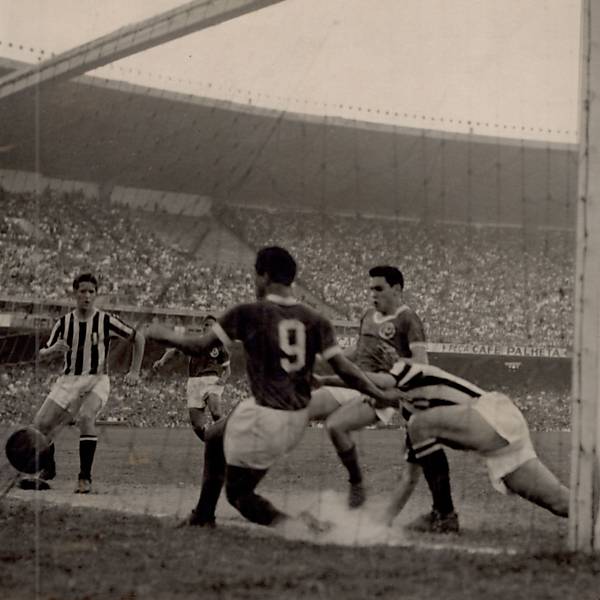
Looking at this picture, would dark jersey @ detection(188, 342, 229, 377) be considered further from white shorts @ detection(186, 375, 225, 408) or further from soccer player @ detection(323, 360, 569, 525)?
soccer player @ detection(323, 360, 569, 525)

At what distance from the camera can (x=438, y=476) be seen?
5781 millimetres

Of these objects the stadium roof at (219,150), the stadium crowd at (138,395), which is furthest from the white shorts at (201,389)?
the stadium roof at (219,150)

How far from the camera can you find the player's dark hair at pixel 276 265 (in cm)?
534

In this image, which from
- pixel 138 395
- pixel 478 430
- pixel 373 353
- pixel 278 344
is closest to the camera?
pixel 278 344

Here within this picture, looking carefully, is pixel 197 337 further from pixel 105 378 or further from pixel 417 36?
pixel 417 36

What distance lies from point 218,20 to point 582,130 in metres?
4.95

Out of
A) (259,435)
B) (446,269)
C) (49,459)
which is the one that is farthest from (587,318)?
(446,269)

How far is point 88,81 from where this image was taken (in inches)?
816

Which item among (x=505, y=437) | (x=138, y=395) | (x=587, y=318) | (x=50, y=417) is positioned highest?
(x=587, y=318)

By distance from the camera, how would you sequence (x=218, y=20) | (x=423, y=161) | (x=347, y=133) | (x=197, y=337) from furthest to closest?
(x=423, y=161) → (x=347, y=133) → (x=218, y=20) → (x=197, y=337)

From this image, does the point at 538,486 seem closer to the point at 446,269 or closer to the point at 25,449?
the point at 25,449

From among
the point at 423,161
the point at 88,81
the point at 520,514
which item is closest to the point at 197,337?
the point at 520,514

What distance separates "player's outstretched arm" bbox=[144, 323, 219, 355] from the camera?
5051mm

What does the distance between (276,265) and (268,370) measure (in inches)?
22.8
